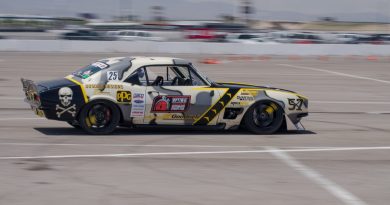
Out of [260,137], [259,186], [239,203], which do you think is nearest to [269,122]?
[260,137]

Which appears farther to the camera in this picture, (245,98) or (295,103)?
(295,103)

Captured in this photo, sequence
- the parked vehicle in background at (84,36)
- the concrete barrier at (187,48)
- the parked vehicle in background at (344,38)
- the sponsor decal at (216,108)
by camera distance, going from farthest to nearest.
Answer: the parked vehicle in background at (344,38) → the parked vehicle in background at (84,36) → the concrete barrier at (187,48) → the sponsor decal at (216,108)

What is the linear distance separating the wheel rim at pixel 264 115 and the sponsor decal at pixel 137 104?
6.17ft

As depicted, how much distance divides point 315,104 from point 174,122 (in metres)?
6.69

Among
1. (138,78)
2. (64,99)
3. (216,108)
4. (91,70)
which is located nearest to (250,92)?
(216,108)

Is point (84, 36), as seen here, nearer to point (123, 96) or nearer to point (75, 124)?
point (75, 124)

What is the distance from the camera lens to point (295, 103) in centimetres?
1191

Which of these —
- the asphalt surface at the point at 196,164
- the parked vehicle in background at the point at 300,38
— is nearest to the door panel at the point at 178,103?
the asphalt surface at the point at 196,164

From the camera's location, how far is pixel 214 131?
12.1 m

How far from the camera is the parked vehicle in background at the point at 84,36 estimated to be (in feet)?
137

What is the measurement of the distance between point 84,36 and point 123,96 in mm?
31490

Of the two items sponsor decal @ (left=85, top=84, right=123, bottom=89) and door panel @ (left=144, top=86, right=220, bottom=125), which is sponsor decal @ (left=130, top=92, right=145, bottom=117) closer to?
door panel @ (left=144, top=86, right=220, bottom=125)

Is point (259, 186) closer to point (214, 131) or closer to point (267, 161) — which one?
point (267, 161)

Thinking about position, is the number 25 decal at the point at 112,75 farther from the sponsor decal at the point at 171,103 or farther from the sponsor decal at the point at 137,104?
the sponsor decal at the point at 171,103
